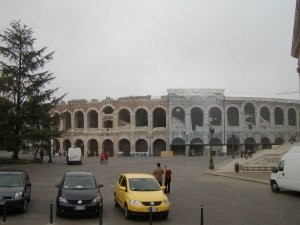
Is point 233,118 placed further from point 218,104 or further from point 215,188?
point 215,188

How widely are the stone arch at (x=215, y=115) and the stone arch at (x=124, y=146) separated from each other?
47.7ft

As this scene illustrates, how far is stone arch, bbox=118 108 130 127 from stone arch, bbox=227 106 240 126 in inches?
669

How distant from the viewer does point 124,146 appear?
75938mm

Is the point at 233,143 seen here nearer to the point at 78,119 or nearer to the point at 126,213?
the point at 78,119

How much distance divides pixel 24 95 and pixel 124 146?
102 ft

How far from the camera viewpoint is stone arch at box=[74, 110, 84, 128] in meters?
78.4

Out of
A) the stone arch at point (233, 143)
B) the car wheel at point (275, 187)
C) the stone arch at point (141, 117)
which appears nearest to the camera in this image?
the car wheel at point (275, 187)

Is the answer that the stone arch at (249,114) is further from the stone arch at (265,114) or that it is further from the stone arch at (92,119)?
the stone arch at (92,119)

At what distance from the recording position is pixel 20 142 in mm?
45594

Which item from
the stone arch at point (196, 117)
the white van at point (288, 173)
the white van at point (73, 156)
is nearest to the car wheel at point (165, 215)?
the white van at point (288, 173)

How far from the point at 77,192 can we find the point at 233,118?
202 feet

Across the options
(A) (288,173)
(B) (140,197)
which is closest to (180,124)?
(A) (288,173)

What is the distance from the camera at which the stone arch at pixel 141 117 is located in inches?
2948

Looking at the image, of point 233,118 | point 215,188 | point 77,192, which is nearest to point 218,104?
point 233,118
